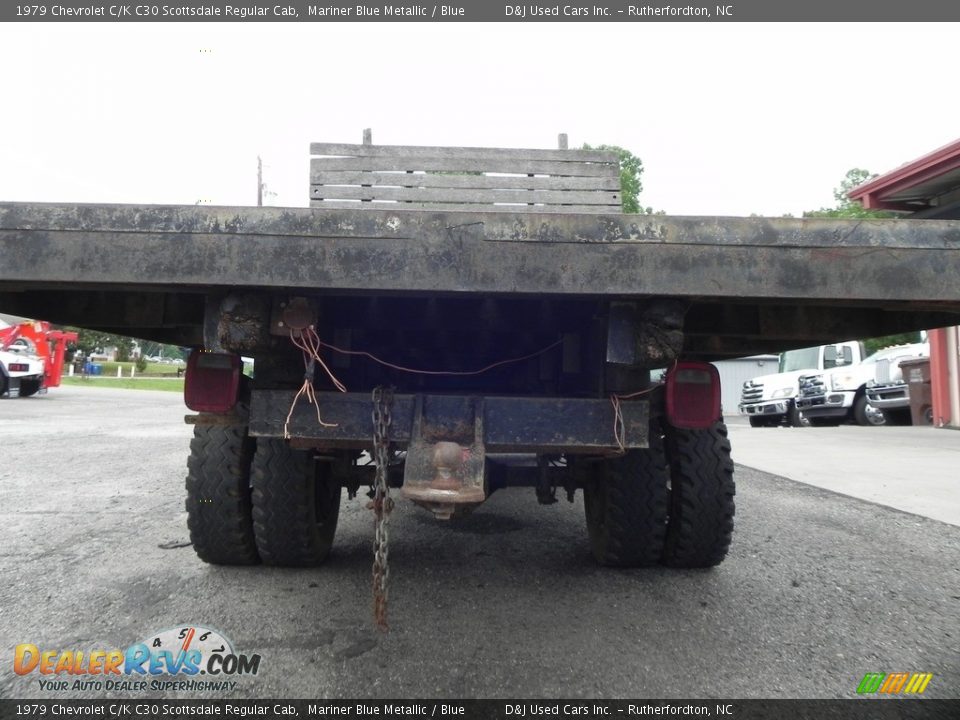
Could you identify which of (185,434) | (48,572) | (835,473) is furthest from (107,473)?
(835,473)

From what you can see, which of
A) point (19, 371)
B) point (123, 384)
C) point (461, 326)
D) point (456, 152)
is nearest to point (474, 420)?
point (461, 326)

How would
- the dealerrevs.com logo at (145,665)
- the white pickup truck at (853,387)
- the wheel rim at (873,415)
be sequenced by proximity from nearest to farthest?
1. the dealerrevs.com logo at (145,665)
2. the white pickup truck at (853,387)
3. the wheel rim at (873,415)

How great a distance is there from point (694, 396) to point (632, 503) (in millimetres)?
746

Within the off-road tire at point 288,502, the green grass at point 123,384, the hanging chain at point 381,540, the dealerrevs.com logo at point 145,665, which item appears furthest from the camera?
the green grass at point 123,384

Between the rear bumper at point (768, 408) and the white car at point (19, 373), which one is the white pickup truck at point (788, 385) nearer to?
the rear bumper at point (768, 408)

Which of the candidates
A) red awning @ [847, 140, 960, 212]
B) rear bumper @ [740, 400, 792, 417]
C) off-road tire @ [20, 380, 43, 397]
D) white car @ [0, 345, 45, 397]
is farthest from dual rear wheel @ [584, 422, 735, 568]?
off-road tire @ [20, 380, 43, 397]

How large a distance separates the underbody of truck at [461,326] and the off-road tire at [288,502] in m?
0.01

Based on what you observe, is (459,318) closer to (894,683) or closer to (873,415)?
(894,683)

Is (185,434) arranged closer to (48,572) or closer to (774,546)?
(48,572)

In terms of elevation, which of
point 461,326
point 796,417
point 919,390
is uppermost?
point 461,326

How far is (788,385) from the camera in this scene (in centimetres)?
1548

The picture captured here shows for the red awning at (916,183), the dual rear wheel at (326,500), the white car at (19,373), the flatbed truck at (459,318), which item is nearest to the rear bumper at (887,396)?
the red awning at (916,183)

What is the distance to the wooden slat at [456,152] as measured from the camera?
10.1 feet

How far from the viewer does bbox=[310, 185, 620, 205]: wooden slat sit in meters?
2.98
